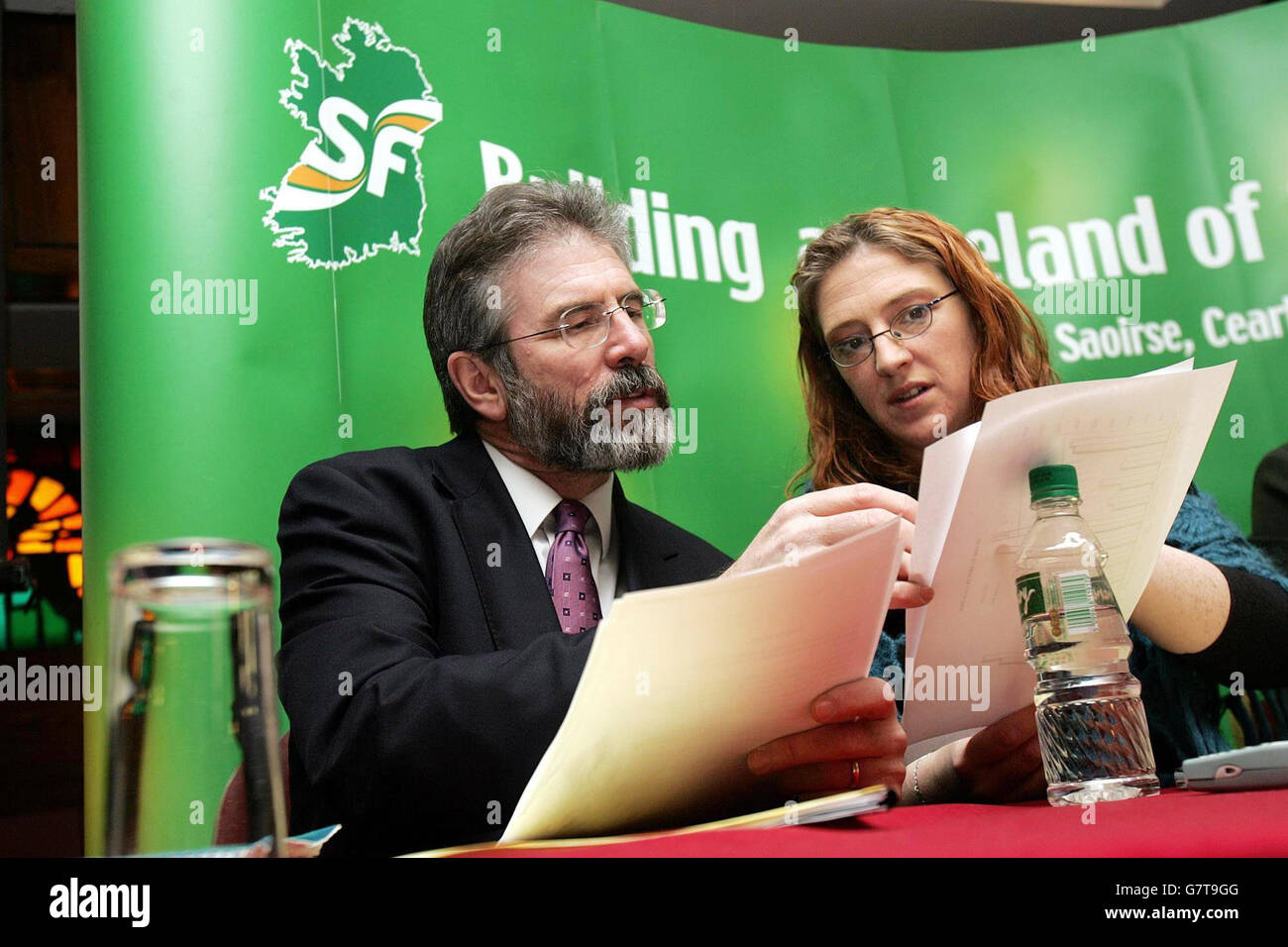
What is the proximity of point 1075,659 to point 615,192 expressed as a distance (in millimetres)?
1958

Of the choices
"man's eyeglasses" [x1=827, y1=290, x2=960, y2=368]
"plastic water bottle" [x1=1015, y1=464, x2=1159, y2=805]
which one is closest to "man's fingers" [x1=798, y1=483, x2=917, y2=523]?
"plastic water bottle" [x1=1015, y1=464, x2=1159, y2=805]

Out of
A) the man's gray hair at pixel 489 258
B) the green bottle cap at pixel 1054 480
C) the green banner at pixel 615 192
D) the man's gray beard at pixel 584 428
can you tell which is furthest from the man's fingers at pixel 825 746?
the green banner at pixel 615 192

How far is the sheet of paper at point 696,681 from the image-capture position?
75cm

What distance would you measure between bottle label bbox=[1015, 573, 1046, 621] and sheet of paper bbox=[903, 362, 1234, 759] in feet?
0.15

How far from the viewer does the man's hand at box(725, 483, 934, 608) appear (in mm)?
1015

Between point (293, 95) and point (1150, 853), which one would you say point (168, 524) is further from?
point (1150, 853)

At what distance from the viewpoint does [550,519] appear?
1.82 meters

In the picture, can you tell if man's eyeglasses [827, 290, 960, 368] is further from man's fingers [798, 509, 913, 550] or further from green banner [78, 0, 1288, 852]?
man's fingers [798, 509, 913, 550]

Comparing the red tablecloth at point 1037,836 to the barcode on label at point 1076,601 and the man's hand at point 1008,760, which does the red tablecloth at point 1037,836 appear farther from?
the man's hand at point 1008,760

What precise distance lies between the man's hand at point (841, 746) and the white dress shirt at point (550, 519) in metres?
0.73

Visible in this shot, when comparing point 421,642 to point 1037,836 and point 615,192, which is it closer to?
point 1037,836
